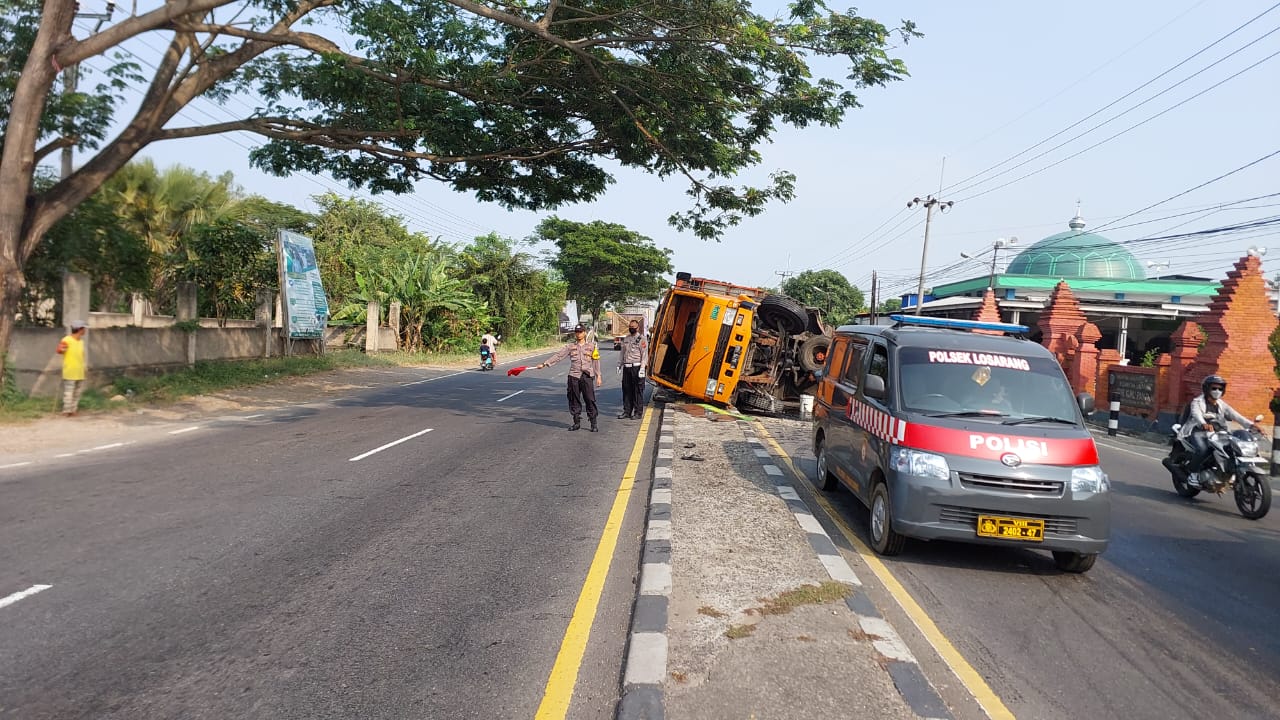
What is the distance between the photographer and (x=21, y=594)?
15.8 feet

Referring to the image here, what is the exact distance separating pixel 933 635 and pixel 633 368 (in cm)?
1090

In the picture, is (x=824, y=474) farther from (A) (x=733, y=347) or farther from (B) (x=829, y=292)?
(B) (x=829, y=292)

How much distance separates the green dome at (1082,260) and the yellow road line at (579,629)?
4646 centimetres

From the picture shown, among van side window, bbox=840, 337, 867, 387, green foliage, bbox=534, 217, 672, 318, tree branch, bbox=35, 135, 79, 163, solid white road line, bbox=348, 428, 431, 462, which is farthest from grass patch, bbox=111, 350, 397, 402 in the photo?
green foliage, bbox=534, 217, 672, 318

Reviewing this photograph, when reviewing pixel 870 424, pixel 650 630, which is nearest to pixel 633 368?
pixel 870 424

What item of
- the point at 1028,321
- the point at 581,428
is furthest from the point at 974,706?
the point at 1028,321

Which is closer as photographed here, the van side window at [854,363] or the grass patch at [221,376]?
the van side window at [854,363]

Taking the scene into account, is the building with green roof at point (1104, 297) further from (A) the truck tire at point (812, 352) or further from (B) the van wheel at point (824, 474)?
(B) the van wheel at point (824, 474)

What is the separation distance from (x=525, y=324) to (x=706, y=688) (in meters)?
45.9

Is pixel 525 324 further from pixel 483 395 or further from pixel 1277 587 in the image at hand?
pixel 1277 587

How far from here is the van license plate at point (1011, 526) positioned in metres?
5.85

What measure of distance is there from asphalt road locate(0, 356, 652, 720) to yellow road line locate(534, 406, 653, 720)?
0.06 meters

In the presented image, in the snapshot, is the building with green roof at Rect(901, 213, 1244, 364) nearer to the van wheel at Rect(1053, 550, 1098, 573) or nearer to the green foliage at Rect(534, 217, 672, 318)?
the green foliage at Rect(534, 217, 672, 318)

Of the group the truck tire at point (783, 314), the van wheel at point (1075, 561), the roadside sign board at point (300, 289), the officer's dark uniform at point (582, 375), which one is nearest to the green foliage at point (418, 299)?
the roadside sign board at point (300, 289)
